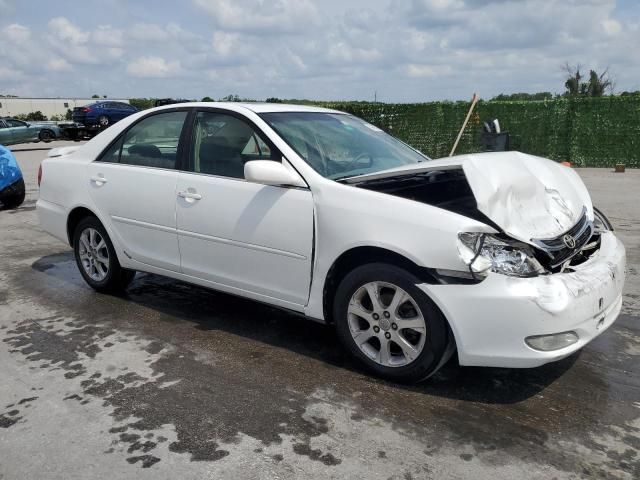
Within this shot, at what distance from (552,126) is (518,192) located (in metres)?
15.7

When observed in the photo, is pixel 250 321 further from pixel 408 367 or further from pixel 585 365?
pixel 585 365

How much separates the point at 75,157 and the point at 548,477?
4425mm

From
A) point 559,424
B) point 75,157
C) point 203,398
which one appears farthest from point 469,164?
point 75,157

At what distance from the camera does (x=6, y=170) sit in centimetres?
932

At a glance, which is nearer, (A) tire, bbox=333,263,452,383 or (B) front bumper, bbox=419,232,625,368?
(B) front bumper, bbox=419,232,625,368

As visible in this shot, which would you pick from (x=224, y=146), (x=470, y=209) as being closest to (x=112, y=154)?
(x=224, y=146)

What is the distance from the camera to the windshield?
12.7 ft

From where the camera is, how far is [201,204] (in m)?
4.09

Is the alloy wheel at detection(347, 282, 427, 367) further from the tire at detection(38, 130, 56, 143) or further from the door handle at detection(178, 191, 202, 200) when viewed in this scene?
the tire at detection(38, 130, 56, 143)

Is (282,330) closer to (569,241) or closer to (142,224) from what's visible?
(142,224)

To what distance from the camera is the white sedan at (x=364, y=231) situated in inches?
119

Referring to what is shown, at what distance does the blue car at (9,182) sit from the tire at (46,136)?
1991 centimetres

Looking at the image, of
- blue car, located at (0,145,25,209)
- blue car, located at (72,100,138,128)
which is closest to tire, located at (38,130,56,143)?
blue car, located at (72,100,138,128)

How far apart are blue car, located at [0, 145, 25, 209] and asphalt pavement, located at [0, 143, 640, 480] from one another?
18.0ft
